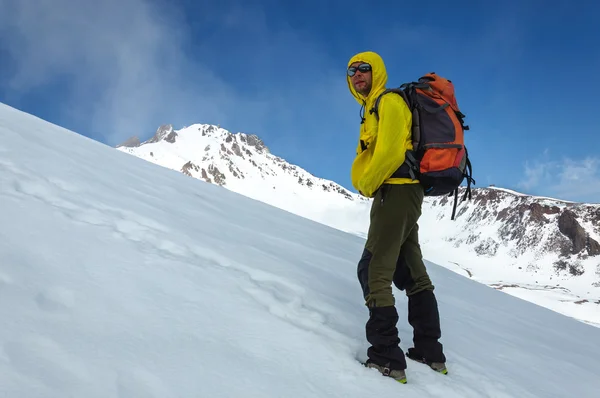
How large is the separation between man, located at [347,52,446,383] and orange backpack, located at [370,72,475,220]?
64 millimetres

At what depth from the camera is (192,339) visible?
1.96m

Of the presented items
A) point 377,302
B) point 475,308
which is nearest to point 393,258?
point 377,302

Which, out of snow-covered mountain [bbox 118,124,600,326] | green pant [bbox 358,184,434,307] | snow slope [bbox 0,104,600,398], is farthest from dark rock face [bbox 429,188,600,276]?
green pant [bbox 358,184,434,307]

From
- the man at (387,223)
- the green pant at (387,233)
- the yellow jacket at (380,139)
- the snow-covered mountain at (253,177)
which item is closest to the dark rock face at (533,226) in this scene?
the snow-covered mountain at (253,177)

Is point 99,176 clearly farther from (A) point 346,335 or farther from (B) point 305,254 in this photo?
(A) point 346,335

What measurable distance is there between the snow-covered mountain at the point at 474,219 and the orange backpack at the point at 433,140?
11137cm

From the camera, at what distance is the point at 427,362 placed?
9.03ft

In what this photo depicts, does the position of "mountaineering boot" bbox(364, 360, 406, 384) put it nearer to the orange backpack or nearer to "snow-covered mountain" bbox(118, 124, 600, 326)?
the orange backpack

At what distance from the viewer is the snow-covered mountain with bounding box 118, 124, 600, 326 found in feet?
416

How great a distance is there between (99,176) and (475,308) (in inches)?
225

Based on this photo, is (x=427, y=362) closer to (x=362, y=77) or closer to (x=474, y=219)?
(x=362, y=77)

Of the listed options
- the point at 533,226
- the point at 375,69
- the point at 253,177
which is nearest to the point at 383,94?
the point at 375,69

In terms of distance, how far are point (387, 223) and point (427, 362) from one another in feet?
3.53

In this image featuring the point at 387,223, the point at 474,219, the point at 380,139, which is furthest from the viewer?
the point at 474,219
